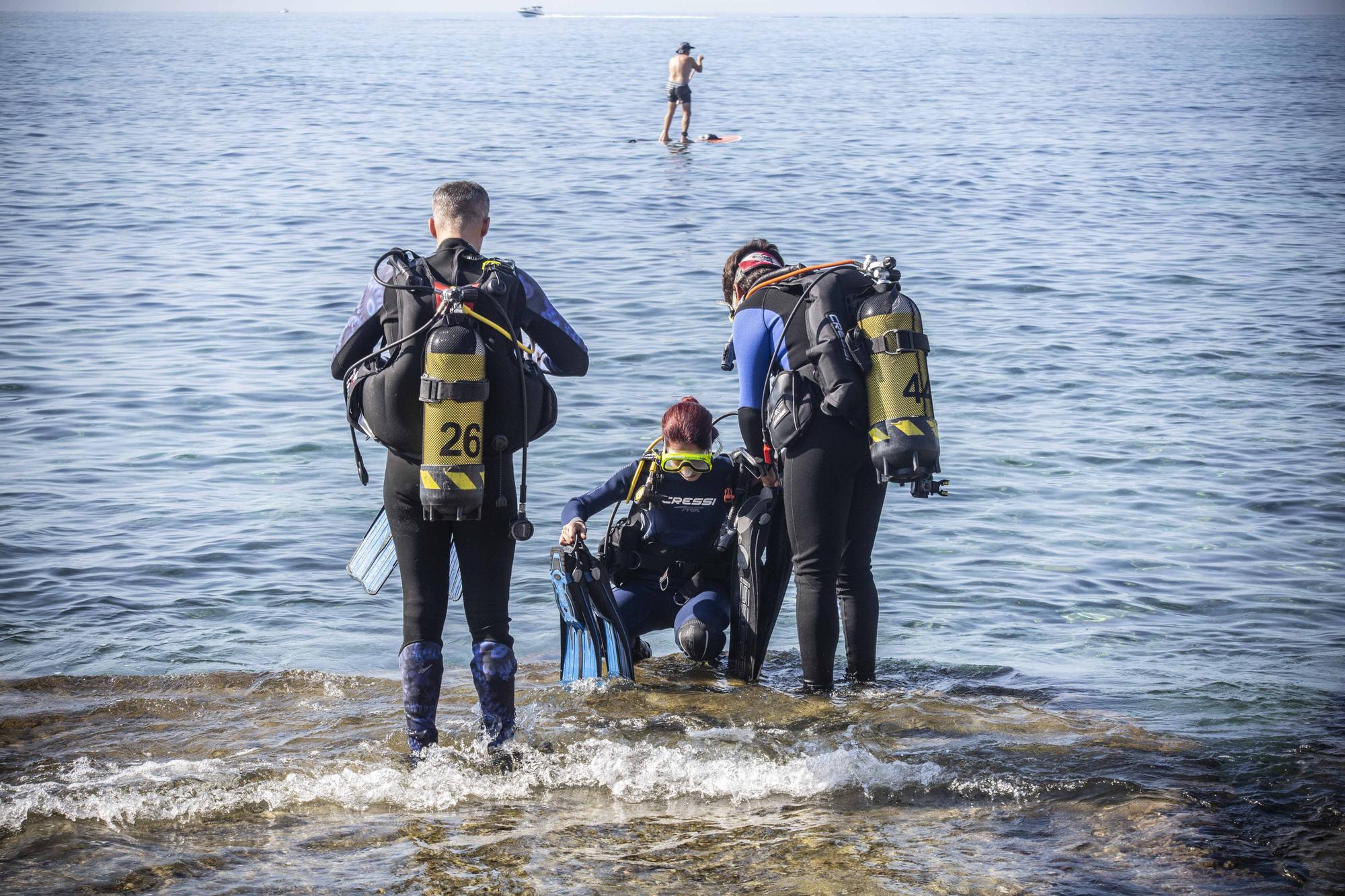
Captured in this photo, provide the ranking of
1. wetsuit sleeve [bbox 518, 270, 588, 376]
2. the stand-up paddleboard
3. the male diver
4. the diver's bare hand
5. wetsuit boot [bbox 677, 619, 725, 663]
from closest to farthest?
the male diver, wetsuit sleeve [bbox 518, 270, 588, 376], the diver's bare hand, wetsuit boot [bbox 677, 619, 725, 663], the stand-up paddleboard

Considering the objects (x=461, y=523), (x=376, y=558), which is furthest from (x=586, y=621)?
(x=461, y=523)

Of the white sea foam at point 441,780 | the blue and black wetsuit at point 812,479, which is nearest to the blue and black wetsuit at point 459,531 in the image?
the white sea foam at point 441,780

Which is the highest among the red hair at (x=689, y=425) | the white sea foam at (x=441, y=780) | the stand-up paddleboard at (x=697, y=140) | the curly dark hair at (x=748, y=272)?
the stand-up paddleboard at (x=697, y=140)

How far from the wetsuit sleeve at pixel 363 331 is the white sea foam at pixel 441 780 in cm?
126

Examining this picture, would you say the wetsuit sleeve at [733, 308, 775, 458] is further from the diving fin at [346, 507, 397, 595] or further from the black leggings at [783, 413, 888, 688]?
the diving fin at [346, 507, 397, 595]

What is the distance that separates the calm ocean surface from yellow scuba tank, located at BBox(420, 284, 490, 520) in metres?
0.92

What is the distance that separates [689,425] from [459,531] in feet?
4.41

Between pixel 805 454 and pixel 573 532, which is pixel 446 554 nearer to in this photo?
pixel 573 532

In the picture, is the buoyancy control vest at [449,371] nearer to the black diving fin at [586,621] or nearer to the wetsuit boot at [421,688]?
the wetsuit boot at [421,688]

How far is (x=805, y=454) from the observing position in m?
4.20

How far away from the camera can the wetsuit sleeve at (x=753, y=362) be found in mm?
4270

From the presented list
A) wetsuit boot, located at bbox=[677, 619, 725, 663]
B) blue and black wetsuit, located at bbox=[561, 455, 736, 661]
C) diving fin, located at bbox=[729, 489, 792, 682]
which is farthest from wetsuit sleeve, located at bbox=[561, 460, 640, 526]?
wetsuit boot, located at bbox=[677, 619, 725, 663]

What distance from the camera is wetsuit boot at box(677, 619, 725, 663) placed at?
4.86 m

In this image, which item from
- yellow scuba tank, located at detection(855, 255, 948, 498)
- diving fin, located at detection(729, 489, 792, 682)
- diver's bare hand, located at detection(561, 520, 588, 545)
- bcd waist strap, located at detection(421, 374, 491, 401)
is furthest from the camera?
diving fin, located at detection(729, 489, 792, 682)
